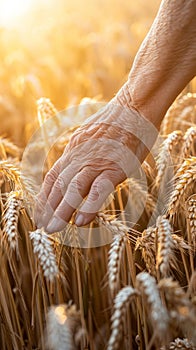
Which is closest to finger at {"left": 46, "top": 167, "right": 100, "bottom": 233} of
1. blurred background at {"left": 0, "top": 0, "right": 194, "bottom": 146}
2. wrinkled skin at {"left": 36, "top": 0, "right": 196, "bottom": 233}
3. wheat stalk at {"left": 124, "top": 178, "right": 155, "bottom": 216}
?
wrinkled skin at {"left": 36, "top": 0, "right": 196, "bottom": 233}

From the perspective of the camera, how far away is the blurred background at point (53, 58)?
3.41 meters

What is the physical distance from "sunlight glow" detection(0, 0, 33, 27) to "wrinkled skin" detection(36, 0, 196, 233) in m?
2.83

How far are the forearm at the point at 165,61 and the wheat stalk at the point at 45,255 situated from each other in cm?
51

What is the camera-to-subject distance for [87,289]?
162 centimetres

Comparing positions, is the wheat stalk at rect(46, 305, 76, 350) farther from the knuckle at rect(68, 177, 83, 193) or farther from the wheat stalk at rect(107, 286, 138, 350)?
the knuckle at rect(68, 177, 83, 193)

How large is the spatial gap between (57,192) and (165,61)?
49 centimetres

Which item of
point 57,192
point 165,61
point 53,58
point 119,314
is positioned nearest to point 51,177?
point 57,192

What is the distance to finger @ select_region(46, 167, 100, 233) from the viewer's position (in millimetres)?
1452

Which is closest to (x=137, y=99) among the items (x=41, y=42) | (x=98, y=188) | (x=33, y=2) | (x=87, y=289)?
(x=98, y=188)

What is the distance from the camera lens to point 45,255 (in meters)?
1.23

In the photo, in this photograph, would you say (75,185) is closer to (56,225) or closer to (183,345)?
(56,225)

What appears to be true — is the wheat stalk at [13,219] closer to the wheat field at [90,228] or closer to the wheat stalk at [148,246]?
the wheat field at [90,228]

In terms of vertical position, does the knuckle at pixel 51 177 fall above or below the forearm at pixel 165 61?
below

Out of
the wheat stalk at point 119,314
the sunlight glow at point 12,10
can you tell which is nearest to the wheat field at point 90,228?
the wheat stalk at point 119,314
